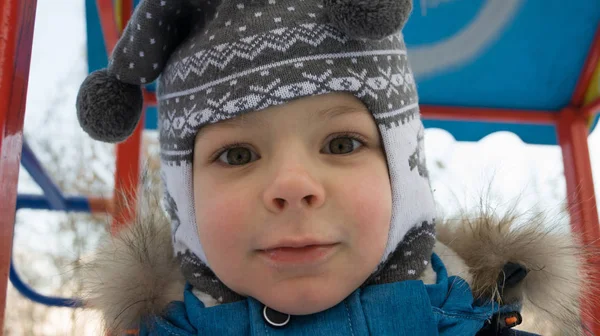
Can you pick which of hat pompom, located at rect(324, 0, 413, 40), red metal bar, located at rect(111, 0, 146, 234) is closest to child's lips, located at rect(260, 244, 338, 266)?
hat pompom, located at rect(324, 0, 413, 40)

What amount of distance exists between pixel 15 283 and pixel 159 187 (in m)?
0.84

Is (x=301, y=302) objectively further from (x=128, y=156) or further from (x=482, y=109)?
(x=482, y=109)

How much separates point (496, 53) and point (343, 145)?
1058mm

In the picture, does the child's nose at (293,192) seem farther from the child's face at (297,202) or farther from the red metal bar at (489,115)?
the red metal bar at (489,115)

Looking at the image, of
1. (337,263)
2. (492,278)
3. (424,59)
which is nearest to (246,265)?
(337,263)

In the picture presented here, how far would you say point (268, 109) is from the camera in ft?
2.54

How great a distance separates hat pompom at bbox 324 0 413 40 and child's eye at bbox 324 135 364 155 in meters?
0.14

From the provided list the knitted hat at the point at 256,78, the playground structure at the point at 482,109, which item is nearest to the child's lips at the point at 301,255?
the knitted hat at the point at 256,78

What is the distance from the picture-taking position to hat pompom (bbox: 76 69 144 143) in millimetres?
907

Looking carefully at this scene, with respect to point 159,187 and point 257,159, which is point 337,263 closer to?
point 257,159

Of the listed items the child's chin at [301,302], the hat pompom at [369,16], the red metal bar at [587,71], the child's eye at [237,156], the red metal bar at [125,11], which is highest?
the red metal bar at [125,11]

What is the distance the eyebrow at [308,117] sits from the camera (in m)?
0.77

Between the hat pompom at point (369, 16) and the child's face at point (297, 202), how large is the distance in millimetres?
97

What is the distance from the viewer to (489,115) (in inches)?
70.3
